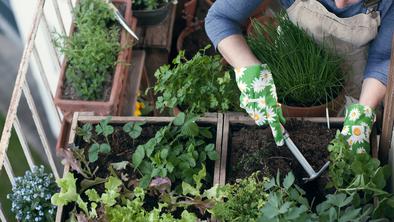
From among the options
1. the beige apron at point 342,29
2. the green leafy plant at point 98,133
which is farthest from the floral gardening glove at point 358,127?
the green leafy plant at point 98,133

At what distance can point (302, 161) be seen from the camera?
1673 millimetres

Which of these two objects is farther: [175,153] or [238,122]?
[238,122]

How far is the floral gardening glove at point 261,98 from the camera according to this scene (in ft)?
5.62

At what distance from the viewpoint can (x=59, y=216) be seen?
1.65 meters

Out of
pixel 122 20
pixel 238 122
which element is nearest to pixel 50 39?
pixel 122 20

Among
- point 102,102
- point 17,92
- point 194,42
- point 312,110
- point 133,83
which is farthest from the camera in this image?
point 194,42

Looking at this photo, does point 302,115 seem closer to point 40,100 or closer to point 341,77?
point 341,77

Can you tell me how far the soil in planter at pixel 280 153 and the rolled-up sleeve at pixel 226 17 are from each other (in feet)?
1.03

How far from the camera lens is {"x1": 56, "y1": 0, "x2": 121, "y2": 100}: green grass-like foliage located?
7.36 feet

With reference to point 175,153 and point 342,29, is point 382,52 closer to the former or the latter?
point 342,29

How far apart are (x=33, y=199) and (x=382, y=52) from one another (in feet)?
3.92

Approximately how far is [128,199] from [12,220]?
154 cm

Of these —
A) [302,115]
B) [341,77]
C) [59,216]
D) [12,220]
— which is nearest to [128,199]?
[59,216]

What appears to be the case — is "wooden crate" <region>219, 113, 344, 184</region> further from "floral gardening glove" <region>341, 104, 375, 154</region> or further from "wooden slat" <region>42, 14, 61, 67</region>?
"wooden slat" <region>42, 14, 61, 67</region>
